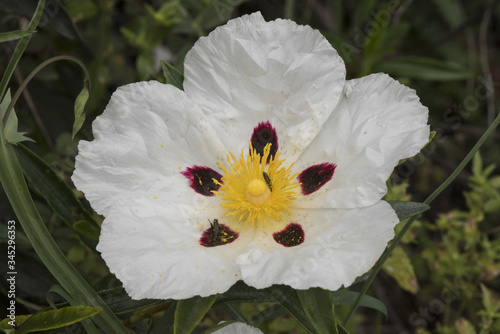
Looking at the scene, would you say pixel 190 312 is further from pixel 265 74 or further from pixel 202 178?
pixel 265 74

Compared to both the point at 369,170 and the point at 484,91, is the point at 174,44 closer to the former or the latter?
the point at 369,170

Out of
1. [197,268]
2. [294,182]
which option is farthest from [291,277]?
[294,182]

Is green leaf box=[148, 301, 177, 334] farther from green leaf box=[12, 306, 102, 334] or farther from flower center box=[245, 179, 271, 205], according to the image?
flower center box=[245, 179, 271, 205]

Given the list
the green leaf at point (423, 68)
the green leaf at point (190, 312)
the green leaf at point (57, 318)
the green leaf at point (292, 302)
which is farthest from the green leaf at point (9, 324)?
the green leaf at point (423, 68)

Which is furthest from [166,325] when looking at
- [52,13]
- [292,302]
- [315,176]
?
[52,13]

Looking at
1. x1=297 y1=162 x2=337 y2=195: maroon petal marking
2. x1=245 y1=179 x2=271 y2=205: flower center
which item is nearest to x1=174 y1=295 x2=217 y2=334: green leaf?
x1=245 y1=179 x2=271 y2=205: flower center

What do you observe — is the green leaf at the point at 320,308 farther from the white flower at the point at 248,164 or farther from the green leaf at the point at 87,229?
the green leaf at the point at 87,229
